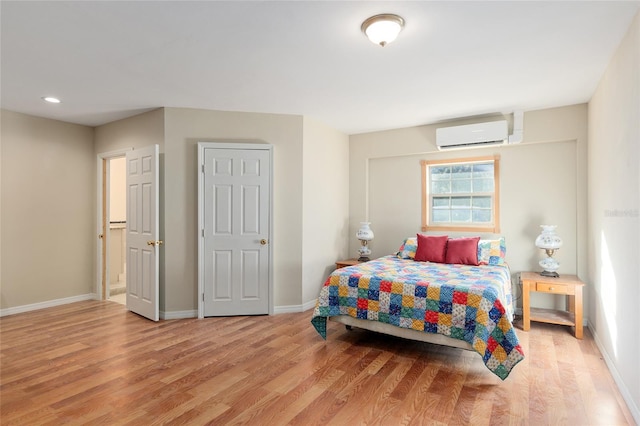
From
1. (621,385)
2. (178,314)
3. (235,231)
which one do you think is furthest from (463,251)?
(178,314)

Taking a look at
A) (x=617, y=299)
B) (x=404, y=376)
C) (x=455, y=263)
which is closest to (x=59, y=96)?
(x=404, y=376)

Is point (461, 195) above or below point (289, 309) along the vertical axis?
above

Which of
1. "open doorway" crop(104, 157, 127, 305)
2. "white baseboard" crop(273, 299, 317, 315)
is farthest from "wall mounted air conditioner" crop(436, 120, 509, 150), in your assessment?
"open doorway" crop(104, 157, 127, 305)

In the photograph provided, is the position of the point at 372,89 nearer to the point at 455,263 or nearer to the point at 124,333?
the point at 455,263

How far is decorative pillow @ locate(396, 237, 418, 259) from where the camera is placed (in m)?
4.37

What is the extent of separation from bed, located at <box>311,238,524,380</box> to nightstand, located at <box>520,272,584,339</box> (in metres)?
0.31

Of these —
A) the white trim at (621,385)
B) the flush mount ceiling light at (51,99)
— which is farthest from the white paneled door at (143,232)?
the white trim at (621,385)

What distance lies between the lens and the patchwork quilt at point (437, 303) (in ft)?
8.45

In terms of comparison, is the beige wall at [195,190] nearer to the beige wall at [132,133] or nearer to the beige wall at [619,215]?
the beige wall at [132,133]

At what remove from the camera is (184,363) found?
2842 millimetres

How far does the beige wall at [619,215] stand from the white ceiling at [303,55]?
0.90 ft

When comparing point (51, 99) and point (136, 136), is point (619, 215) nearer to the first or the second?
point (136, 136)

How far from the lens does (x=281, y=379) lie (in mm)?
2584

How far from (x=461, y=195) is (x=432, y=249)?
995 mm
